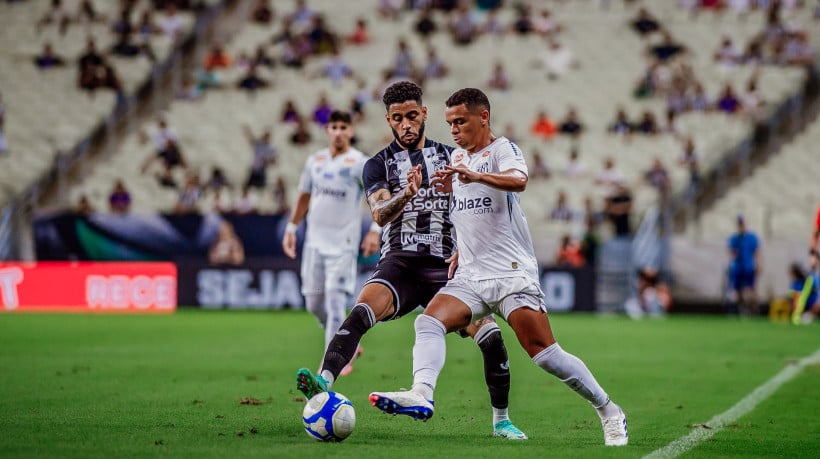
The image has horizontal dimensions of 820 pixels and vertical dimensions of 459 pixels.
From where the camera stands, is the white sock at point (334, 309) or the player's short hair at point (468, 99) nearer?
the player's short hair at point (468, 99)

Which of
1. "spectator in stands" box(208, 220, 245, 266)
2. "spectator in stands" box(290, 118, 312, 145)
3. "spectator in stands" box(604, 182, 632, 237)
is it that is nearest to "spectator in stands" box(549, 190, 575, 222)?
"spectator in stands" box(604, 182, 632, 237)

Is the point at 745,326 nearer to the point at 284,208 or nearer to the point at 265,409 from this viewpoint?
the point at 284,208

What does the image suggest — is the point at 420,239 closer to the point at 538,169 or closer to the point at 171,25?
the point at 538,169

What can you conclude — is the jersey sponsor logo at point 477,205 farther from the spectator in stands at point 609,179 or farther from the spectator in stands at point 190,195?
the spectator in stands at point 190,195

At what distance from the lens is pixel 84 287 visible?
26219mm

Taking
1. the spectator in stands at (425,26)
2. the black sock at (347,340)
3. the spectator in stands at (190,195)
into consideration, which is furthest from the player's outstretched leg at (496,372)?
the spectator in stands at (425,26)

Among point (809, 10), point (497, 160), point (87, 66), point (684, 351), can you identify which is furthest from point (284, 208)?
point (497, 160)

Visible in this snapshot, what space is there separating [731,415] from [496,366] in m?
2.56

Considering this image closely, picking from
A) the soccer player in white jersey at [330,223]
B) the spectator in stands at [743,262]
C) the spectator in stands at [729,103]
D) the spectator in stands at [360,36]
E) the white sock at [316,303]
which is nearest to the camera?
the soccer player in white jersey at [330,223]

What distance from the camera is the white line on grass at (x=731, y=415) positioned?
802 centimetres

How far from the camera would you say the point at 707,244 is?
27.5 meters

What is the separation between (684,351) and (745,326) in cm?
678

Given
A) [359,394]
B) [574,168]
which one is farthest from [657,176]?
[359,394]

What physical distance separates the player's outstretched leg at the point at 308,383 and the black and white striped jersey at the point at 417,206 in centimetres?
142
